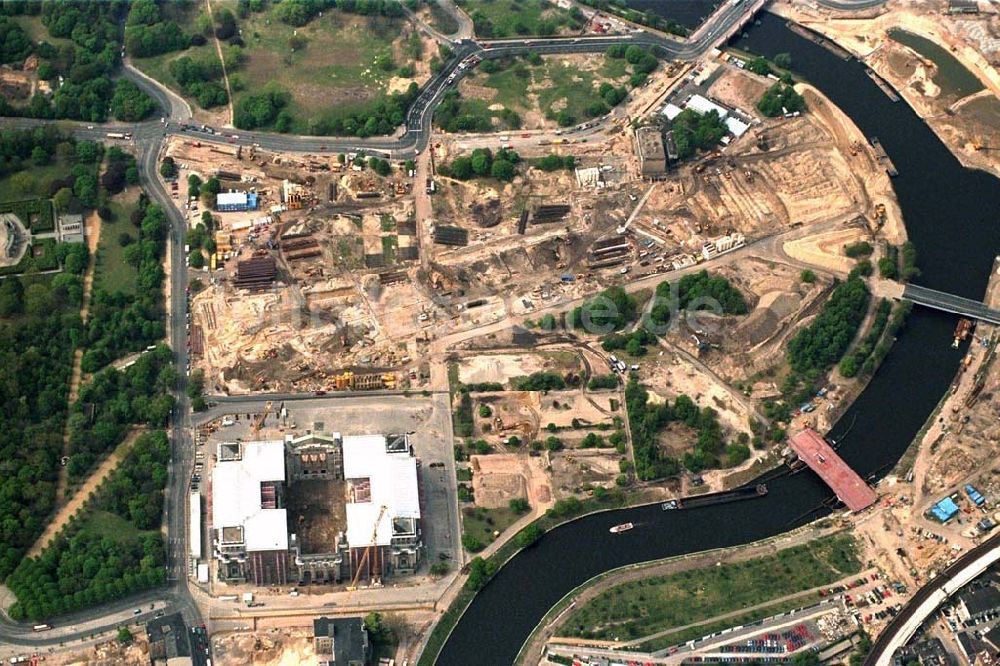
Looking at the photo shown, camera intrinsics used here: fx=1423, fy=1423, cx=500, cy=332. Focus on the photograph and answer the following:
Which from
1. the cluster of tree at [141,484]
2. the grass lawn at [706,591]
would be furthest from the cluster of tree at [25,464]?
the grass lawn at [706,591]

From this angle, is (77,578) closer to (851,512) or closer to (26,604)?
(26,604)

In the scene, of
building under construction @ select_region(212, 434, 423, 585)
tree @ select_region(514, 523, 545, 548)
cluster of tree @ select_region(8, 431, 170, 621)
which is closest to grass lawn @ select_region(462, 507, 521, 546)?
tree @ select_region(514, 523, 545, 548)

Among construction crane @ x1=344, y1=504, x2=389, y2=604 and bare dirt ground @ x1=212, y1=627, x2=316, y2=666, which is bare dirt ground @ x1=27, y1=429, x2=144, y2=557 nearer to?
bare dirt ground @ x1=212, y1=627, x2=316, y2=666

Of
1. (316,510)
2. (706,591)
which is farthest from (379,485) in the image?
(706,591)

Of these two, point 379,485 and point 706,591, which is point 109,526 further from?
point 706,591

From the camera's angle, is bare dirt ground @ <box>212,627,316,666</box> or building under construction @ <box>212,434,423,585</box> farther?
building under construction @ <box>212,434,423,585</box>

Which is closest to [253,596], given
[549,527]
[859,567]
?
[549,527]
